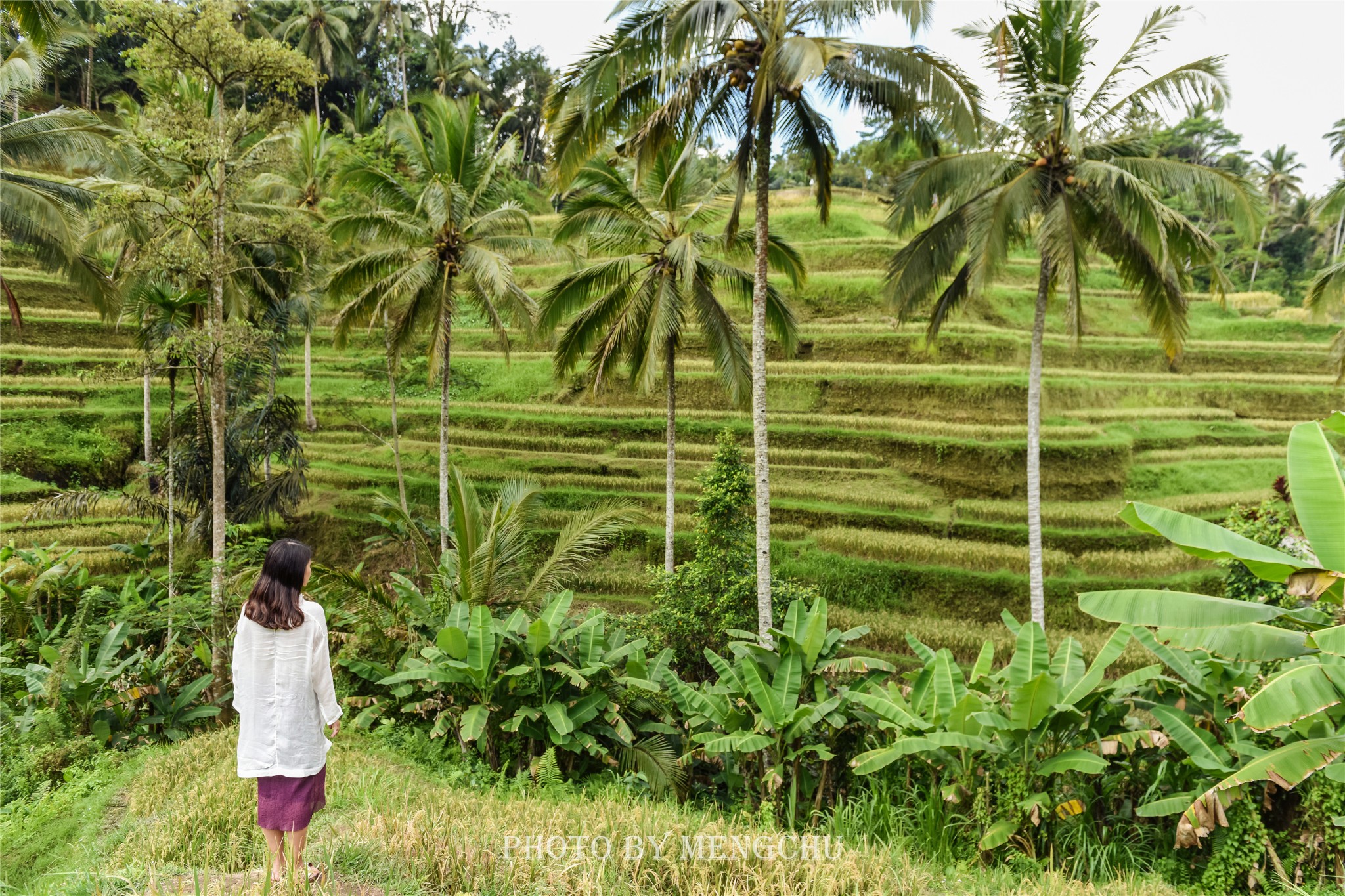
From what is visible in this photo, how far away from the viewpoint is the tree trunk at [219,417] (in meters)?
8.05

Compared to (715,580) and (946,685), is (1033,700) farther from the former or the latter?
(715,580)

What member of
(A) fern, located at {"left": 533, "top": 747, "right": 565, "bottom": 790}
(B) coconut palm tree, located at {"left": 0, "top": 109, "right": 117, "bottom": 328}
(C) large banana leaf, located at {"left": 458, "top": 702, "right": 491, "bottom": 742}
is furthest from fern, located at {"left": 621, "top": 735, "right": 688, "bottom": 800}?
(B) coconut palm tree, located at {"left": 0, "top": 109, "right": 117, "bottom": 328}

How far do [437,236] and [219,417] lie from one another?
510 cm

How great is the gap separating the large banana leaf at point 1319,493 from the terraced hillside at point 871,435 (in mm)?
7423

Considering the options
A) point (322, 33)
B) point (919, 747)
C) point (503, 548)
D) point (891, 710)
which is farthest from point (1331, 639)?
point (322, 33)

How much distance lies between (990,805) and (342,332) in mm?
11557

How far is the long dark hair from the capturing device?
3109mm

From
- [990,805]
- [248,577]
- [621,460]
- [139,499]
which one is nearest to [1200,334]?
[621,460]

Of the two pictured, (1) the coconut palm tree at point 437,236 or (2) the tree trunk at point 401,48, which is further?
(2) the tree trunk at point 401,48

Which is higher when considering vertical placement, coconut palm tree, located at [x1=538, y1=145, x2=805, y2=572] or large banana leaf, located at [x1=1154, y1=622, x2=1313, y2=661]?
coconut palm tree, located at [x1=538, y1=145, x2=805, y2=572]

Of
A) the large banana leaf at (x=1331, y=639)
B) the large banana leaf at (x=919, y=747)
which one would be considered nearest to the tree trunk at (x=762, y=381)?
the large banana leaf at (x=919, y=747)

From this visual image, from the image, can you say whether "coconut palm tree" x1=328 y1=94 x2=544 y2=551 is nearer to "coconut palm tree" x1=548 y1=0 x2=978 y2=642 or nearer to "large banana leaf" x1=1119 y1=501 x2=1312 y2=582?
"coconut palm tree" x1=548 y1=0 x2=978 y2=642

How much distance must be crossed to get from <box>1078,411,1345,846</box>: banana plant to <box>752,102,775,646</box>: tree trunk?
3.97 meters

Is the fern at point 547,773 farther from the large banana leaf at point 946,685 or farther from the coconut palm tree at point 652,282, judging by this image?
the coconut palm tree at point 652,282
